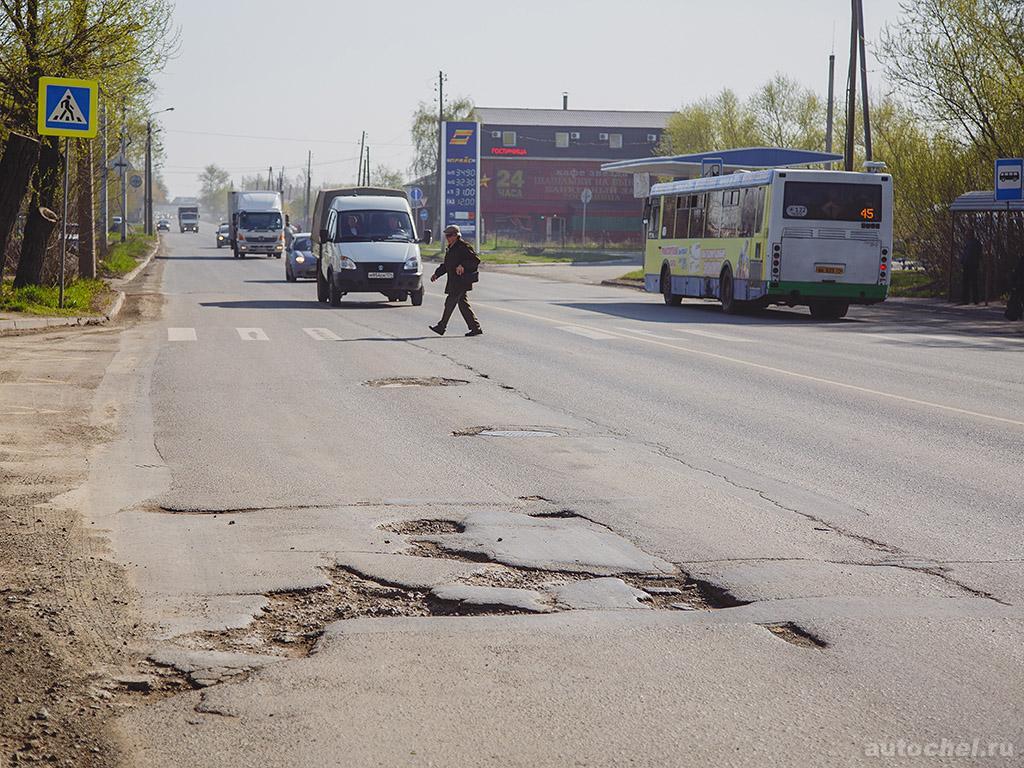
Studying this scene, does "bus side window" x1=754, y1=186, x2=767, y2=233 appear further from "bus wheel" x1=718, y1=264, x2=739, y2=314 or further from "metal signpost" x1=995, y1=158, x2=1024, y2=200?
"metal signpost" x1=995, y1=158, x2=1024, y2=200

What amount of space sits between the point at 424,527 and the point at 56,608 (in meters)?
2.27

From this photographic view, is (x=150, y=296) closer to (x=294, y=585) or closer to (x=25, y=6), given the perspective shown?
(x=25, y=6)

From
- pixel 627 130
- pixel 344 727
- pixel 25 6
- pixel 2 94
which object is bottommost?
pixel 344 727

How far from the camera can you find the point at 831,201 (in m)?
28.4

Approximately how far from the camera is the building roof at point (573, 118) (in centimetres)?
11000

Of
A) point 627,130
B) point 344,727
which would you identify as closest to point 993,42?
point 344,727

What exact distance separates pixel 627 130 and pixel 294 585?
10832 centimetres

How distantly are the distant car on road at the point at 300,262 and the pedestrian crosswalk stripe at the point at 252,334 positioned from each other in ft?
70.4

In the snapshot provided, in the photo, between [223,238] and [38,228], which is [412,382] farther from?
[223,238]

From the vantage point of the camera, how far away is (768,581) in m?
6.15

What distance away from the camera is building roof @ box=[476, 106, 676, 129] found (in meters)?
110

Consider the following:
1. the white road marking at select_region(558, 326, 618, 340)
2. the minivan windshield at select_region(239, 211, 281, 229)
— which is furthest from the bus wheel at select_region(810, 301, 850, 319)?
the minivan windshield at select_region(239, 211, 281, 229)

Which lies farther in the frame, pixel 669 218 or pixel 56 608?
pixel 669 218

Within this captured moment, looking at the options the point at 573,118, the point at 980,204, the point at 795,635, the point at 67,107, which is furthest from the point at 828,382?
the point at 573,118
